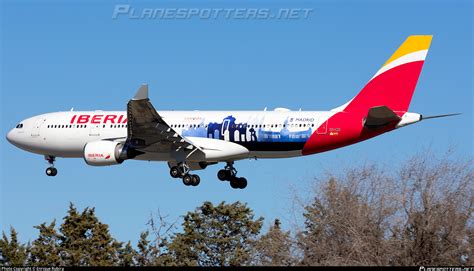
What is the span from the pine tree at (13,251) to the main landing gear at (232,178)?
17875 millimetres

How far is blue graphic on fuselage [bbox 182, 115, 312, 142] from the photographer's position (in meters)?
64.1

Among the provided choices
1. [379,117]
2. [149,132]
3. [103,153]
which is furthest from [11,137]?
[379,117]

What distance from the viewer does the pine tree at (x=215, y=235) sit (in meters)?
78.3

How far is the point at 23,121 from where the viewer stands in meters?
73.4

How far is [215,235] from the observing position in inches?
3280

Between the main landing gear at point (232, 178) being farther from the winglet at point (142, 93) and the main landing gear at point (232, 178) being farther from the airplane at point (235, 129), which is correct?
the winglet at point (142, 93)

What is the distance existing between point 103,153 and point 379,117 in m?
16.5

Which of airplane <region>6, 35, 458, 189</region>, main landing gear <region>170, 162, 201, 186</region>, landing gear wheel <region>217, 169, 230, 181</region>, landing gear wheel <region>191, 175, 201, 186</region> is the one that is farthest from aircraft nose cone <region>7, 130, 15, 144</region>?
landing gear wheel <region>217, 169, 230, 181</region>

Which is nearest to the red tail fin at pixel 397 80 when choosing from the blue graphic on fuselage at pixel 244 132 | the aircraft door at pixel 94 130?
the blue graphic on fuselage at pixel 244 132

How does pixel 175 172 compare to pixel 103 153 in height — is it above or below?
below

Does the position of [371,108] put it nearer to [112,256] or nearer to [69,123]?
[69,123]

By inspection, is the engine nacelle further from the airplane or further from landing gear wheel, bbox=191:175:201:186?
landing gear wheel, bbox=191:175:201:186

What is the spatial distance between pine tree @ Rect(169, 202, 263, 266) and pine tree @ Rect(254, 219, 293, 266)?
24667 mm

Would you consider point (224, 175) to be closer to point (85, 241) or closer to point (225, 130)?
point (225, 130)
